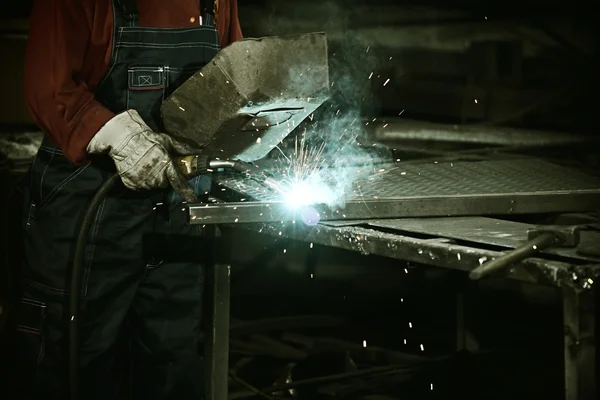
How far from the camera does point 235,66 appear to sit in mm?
1646

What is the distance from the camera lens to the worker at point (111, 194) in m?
1.82

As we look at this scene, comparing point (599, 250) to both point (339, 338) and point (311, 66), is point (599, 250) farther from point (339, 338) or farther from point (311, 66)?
point (339, 338)

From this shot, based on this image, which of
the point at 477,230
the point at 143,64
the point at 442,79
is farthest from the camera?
the point at 442,79

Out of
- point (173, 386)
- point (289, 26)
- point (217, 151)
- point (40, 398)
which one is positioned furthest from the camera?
point (289, 26)

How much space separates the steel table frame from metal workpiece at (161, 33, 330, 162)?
0.25 metres

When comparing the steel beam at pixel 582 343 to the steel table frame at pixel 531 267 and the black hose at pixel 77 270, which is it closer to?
the steel table frame at pixel 531 267

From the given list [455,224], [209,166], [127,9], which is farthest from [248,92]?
[455,224]

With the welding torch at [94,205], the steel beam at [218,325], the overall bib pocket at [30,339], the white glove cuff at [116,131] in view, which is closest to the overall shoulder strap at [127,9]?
the white glove cuff at [116,131]

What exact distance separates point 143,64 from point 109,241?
449 mm

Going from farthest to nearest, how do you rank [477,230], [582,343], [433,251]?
[477,230] < [433,251] < [582,343]

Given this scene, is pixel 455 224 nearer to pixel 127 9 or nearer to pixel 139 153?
pixel 139 153

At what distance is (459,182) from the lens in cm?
194

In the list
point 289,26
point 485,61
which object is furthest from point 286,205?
point 485,61

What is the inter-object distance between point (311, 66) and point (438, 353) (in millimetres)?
1843
